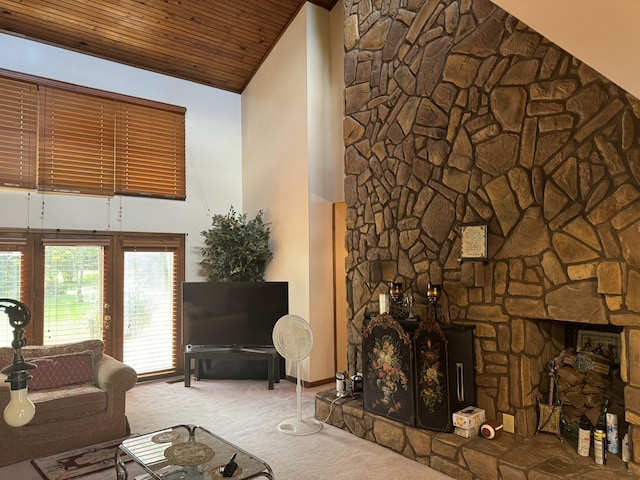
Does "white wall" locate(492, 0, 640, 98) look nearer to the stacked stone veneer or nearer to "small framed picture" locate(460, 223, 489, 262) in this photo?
the stacked stone veneer

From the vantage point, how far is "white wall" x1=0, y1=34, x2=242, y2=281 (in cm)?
554

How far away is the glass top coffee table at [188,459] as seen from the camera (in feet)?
9.54

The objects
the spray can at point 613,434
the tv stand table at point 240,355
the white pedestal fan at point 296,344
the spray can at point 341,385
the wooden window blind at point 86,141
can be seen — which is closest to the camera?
the spray can at point 613,434

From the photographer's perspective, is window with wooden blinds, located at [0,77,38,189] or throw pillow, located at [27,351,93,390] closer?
throw pillow, located at [27,351,93,390]

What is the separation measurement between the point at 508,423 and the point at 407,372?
33.2 inches

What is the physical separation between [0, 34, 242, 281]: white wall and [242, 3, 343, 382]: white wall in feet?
3.06

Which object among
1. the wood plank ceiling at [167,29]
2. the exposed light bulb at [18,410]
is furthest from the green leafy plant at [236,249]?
→ the exposed light bulb at [18,410]

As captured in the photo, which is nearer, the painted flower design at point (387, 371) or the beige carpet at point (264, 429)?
the beige carpet at point (264, 429)

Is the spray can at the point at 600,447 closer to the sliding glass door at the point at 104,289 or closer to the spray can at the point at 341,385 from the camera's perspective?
the spray can at the point at 341,385

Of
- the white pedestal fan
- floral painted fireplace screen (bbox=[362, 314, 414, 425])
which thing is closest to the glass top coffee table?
the white pedestal fan

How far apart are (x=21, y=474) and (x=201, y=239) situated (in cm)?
367

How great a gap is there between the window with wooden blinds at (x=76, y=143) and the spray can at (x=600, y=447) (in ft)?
18.6

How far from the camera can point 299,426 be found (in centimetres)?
450

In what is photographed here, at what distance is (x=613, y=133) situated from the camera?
3104 millimetres
